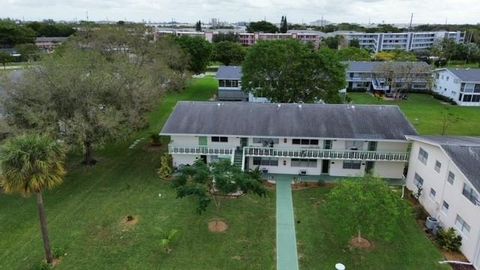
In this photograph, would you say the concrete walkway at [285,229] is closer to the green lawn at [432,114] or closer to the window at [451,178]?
the window at [451,178]

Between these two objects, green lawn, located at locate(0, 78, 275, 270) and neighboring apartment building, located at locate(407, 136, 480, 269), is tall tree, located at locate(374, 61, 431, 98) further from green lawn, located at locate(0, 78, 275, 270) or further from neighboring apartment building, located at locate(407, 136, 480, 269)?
green lawn, located at locate(0, 78, 275, 270)

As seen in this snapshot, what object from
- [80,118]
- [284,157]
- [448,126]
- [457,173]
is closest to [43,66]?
[80,118]

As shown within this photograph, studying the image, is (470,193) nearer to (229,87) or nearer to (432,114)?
(432,114)

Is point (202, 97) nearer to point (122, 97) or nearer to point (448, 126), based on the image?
point (122, 97)

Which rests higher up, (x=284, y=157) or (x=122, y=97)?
(x=122, y=97)

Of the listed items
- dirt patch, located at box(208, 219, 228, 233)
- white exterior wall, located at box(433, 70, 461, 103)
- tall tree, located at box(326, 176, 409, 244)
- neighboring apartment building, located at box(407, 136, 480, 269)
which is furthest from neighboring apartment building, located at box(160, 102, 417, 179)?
white exterior wall, located at box(433, 70, 461, 103)

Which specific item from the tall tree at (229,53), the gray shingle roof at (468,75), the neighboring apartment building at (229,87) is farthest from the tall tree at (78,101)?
the tall tree at (229,53)
